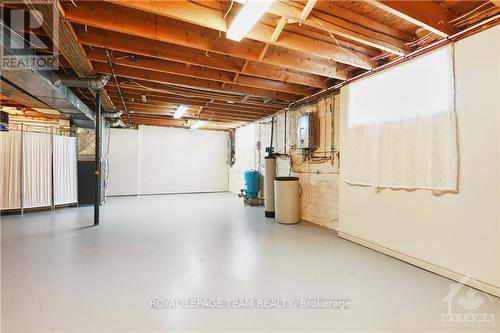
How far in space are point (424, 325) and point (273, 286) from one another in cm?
116

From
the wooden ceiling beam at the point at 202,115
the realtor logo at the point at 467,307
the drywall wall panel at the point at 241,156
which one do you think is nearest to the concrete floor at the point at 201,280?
the realtor logo at the point at 467,307

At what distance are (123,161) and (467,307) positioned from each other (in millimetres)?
9167

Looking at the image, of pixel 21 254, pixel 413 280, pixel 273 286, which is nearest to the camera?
pixel 273 286

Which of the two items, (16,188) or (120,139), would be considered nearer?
(16,188)

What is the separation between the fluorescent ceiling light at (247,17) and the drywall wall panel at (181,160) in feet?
24.0

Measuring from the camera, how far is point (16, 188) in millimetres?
5051

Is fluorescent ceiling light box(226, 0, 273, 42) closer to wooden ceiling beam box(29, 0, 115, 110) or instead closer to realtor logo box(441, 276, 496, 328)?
wooden ceiling beam box(29, 0, 115, 110)

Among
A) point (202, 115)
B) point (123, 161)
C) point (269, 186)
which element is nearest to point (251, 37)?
point (269, 186)

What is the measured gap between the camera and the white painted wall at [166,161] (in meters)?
8.46

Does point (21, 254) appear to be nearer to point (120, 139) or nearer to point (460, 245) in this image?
point (460, 245)

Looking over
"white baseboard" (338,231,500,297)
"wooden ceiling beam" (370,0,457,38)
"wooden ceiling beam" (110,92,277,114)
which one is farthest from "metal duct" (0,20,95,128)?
"white baseboard" (338,231,500,297)

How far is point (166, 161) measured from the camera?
9125 millimetres

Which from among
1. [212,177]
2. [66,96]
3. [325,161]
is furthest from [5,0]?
[212,177]

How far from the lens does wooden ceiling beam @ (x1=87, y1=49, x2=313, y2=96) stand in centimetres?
328
